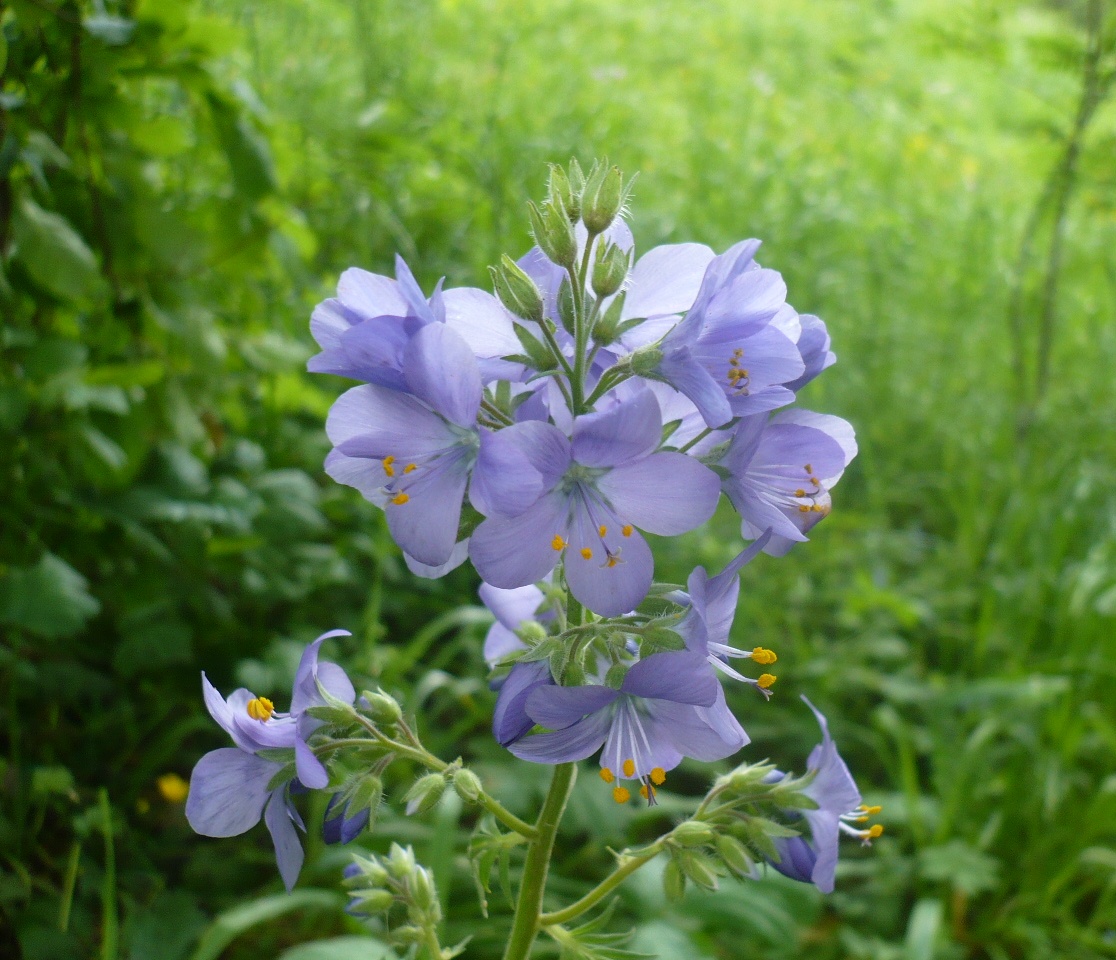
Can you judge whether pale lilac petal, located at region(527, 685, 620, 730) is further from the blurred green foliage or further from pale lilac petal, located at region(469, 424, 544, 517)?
the blurred green foliage

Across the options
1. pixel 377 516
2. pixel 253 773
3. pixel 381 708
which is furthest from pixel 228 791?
pixel 377 516

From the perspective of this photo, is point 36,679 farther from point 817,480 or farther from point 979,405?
point 979,405

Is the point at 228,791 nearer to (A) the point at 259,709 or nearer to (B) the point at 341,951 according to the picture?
(A) the point at 259,709

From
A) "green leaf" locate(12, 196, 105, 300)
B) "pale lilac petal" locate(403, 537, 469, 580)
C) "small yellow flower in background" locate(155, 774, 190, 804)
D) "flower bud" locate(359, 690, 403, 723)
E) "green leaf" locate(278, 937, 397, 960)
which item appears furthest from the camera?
"small yellow flower in background" locate(155, 774, 190, 804)

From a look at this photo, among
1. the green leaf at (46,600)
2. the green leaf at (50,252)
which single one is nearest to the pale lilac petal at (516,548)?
the green leaf at (46,600)

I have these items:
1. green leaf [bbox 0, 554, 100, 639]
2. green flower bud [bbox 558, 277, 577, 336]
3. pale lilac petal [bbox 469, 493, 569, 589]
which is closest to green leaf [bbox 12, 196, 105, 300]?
green leaf [bbox 0, 554, 100, 639]

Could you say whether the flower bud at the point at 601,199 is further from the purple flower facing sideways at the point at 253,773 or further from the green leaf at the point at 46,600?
the green leaf at the point at 46,600

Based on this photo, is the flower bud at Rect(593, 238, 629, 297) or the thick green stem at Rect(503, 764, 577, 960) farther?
the thick green stem at Rect(503, 764, 577, 960)
